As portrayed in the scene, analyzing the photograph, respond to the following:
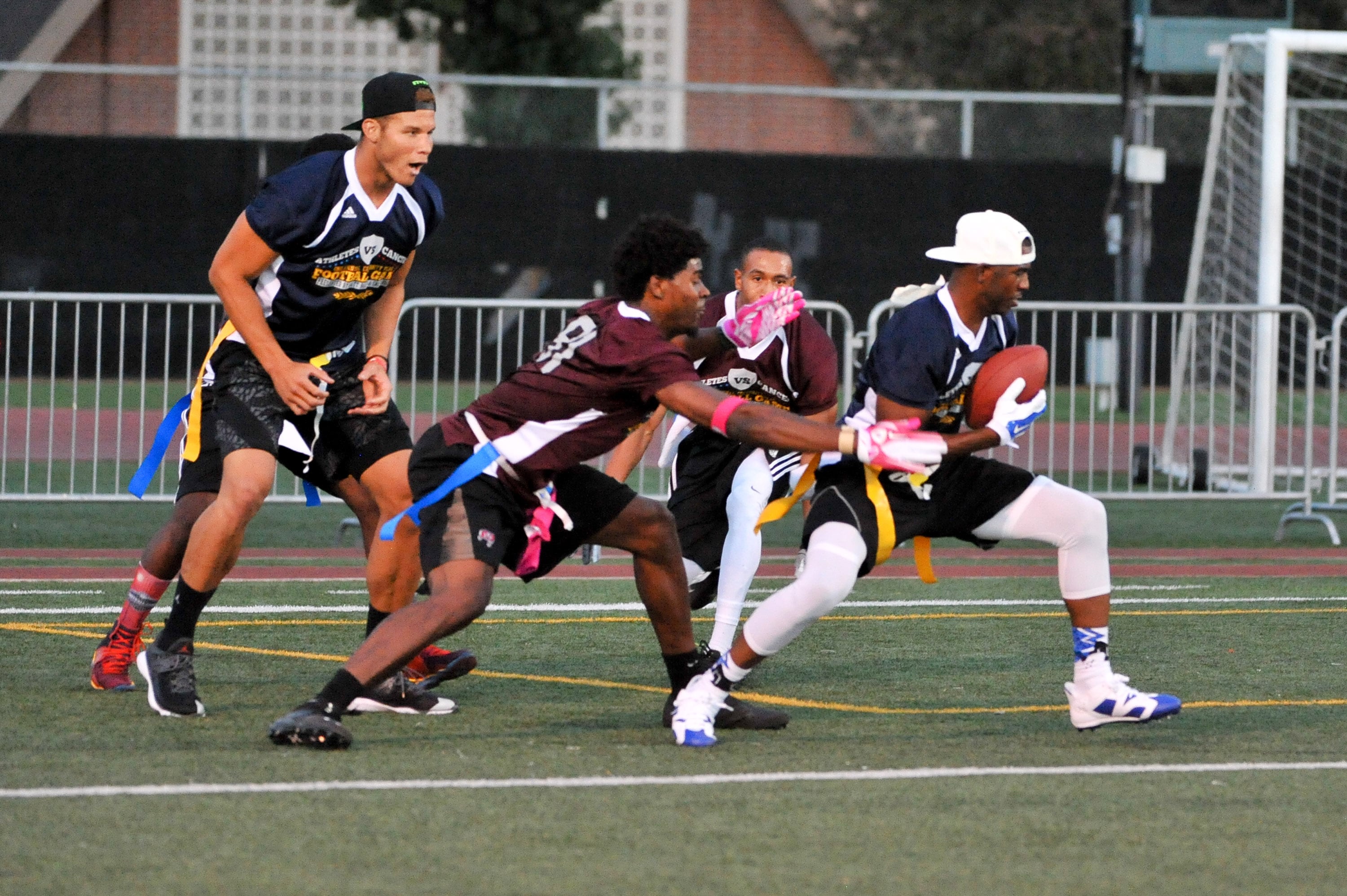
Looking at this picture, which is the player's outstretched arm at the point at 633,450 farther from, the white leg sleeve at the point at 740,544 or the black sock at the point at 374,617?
the black sock at the point at 374,617

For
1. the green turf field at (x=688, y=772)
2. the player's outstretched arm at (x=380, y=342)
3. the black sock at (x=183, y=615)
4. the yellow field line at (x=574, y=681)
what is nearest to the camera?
the green turf field at (x=688, y=772)

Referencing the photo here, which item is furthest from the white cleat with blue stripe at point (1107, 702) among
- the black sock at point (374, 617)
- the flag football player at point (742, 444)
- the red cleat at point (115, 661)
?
the red cleat at point (115, 661)

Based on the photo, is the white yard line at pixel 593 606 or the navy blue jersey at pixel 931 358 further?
the white yard line at pixel 593 606

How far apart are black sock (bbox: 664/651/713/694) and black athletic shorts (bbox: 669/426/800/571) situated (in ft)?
4.06

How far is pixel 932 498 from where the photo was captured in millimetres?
6180

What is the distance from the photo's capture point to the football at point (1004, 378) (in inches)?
235

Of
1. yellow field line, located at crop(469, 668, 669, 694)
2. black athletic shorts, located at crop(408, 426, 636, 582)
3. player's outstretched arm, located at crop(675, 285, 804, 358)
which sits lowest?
yellow field line, located at crop(469, 668, 669, 694)

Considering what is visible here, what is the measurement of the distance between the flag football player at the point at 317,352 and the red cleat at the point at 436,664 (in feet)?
0.97

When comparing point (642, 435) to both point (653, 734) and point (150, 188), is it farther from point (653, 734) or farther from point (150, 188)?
point (150, 188)

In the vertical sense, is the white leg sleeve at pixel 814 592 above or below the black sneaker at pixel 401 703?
above

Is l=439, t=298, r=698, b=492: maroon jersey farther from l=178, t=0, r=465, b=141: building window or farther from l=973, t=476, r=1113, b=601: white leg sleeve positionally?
l=178, t=0, r=465, b=141: building window

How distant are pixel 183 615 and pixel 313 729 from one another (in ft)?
3.06

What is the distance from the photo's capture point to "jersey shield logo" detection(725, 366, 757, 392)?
299 inches

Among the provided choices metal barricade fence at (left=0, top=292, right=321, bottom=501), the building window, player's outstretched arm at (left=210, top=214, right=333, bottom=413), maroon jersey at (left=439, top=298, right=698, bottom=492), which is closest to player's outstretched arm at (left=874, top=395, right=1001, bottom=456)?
maroon jersey at (left=439, top=298, right=698, bottom=492)
